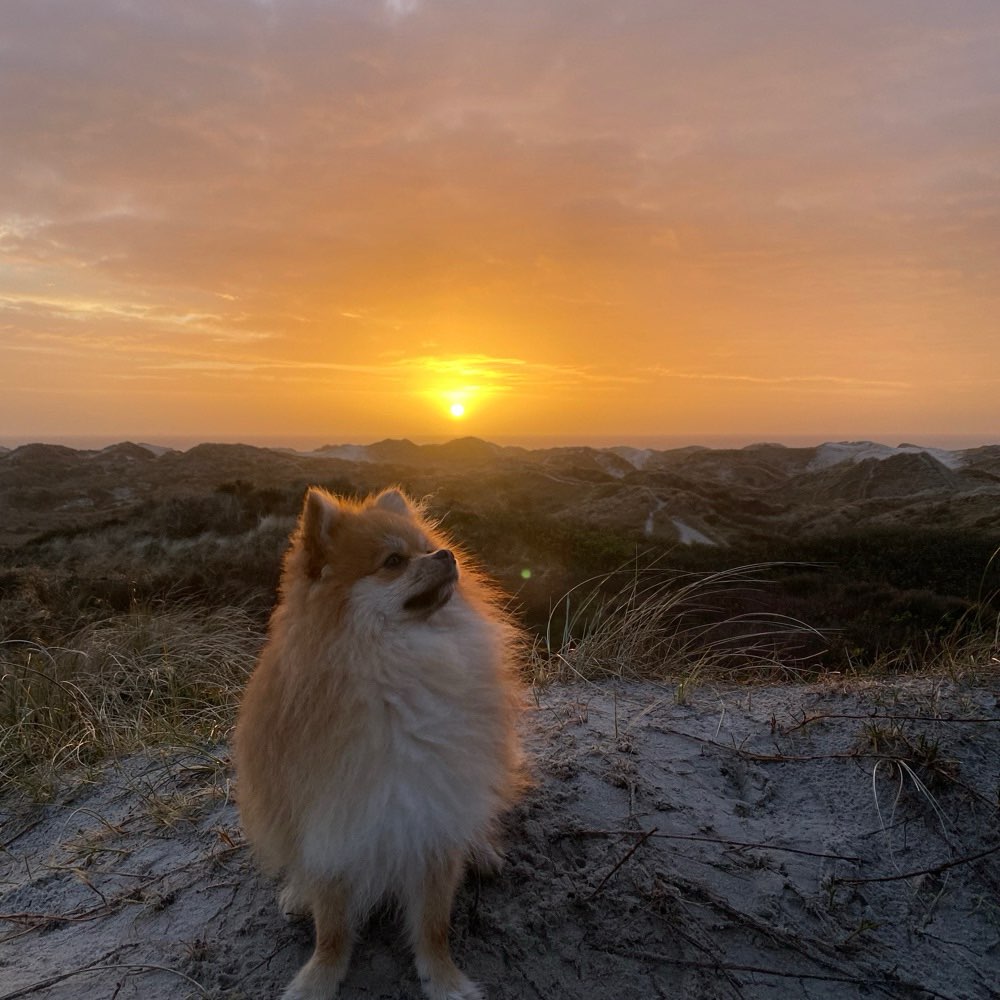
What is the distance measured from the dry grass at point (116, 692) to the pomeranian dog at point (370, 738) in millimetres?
2410

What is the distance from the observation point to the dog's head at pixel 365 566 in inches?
91.4

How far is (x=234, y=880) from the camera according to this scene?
2.92 meters

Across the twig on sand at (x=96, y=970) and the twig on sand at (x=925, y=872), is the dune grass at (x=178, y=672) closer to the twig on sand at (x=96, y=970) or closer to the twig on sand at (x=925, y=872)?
the twig on sand at (x=925, y=872)

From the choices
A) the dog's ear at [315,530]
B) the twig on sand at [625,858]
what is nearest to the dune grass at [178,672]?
the twig on sand at [625,858]

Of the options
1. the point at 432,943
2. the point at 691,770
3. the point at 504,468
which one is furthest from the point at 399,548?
the point at 504,468

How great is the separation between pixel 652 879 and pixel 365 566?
5.54 ft

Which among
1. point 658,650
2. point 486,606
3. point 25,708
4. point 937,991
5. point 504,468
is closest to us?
point 937,991

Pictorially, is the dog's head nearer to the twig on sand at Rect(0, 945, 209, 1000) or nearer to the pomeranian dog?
the pomeranian dog

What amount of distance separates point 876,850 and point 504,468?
3196 cm

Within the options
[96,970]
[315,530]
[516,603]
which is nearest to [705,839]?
[315,530]

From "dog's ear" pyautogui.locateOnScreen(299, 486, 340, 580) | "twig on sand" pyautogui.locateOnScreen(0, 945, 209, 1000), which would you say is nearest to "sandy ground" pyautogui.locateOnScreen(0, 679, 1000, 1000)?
"twig on sand" pyautogui.locateOnScreen(0, 945, 209, 1000)

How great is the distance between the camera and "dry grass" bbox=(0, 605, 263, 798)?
455 cm

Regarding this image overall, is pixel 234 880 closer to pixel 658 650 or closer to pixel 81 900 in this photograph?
pixel 81 900

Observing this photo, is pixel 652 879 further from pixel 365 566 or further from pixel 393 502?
pixel 393 502
